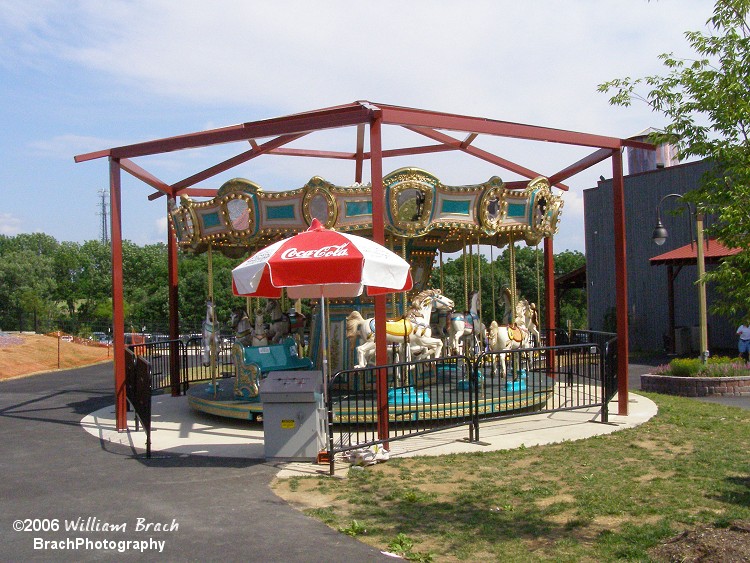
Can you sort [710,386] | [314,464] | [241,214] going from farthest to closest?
[710,386], [241,214], [314,464]

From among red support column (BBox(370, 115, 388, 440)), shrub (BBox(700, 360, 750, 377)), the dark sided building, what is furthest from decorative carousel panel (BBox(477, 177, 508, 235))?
the dark sided building

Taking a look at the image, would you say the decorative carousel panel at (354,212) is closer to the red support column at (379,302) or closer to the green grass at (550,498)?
the red support column at (379,302)

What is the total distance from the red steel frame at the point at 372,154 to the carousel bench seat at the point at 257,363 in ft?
6.10

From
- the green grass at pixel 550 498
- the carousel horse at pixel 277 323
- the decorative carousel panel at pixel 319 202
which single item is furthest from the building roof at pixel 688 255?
the decorative carousel panel at pixel 319 202

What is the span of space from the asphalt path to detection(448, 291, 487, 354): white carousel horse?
18.7ft

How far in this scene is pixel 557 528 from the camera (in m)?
6.03

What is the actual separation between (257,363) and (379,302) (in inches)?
140

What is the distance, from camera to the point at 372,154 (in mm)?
9508

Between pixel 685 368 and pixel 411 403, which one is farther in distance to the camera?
pixel 685 368

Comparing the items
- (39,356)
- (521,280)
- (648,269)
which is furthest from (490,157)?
(521,280)

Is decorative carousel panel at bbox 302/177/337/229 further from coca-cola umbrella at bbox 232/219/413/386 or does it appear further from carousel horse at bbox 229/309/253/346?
coca-cola umbrella at bbox 232/219/413/386

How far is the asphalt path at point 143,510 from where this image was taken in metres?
5.75

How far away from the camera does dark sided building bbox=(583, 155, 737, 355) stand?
26062 millimetres

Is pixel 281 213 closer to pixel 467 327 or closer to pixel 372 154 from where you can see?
pixel 372 154
